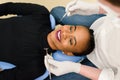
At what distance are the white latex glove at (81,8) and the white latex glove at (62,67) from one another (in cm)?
36

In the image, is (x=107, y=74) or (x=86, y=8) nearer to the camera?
(x=107, y=74)

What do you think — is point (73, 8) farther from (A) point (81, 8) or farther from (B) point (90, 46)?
(B) point (90, 46)

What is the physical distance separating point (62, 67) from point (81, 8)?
459mm

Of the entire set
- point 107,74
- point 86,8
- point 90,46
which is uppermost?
point 86,8

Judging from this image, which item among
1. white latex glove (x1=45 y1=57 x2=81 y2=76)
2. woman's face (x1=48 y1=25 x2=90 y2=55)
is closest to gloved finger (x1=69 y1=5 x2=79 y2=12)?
woman's face (x1=48 y1=25 x2=90 y2=55)

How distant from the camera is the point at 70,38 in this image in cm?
167

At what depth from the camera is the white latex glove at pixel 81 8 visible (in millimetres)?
1822

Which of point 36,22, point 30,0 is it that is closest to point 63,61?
point 36,22

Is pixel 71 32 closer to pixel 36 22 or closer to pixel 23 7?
pixel 36 22

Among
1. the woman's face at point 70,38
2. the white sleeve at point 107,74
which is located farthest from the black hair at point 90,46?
the white sleeve at point 107,74

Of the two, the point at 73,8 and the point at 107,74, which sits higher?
the point at 73,8

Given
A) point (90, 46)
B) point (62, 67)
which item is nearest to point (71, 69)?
point (62, 67)

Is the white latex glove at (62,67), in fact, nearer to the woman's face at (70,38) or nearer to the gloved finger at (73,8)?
the woman's face at (70,38)

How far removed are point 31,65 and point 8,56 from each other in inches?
6.2
